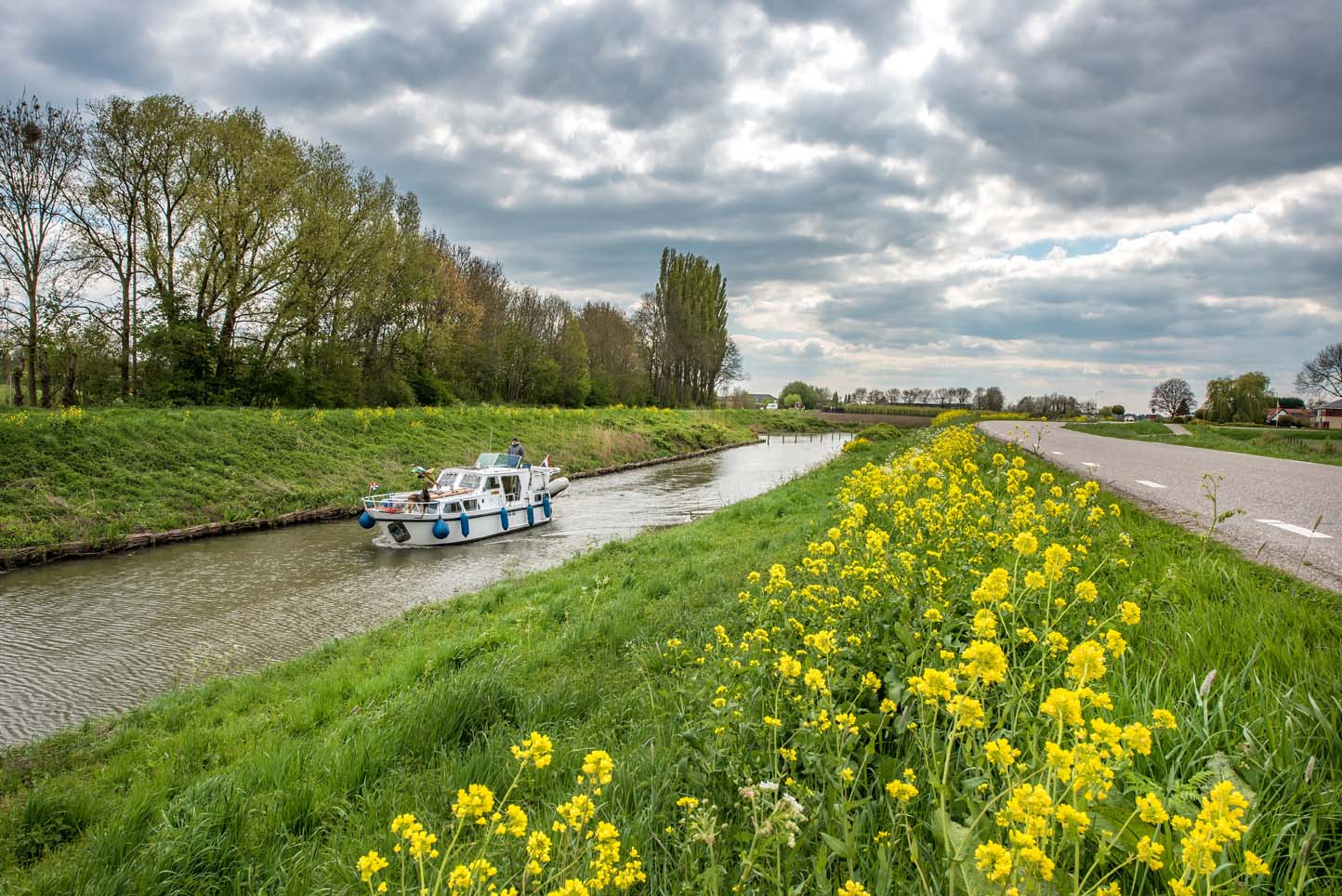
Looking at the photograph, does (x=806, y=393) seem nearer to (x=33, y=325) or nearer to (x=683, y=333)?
(x=683, y=333)

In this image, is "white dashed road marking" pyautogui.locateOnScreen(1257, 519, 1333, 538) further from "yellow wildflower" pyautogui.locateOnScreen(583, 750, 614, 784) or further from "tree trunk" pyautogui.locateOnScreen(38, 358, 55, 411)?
"tree trunk" pyautogui.locateOnScreen(38, 358, 55, 411)

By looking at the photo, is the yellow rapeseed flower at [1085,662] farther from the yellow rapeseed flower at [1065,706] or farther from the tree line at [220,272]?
the tree line at [220,272]

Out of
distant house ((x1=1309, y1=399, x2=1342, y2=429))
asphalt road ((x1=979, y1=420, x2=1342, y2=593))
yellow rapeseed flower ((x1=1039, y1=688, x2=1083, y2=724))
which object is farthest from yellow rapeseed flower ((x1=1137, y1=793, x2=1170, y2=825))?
distant house ((x1=1309, y1=399, x2=1342, y2=429))

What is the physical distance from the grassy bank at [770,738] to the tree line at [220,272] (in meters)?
25.1

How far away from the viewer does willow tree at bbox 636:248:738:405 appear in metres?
68.9

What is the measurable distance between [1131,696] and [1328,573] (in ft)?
8.16

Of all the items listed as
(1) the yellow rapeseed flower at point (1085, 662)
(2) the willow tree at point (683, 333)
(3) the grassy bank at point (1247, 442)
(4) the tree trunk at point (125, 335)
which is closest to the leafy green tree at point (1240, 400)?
(3) the grassy bank at point (1247, 442)

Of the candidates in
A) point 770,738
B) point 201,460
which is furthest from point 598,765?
point 201,460

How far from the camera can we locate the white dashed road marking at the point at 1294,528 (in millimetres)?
4871

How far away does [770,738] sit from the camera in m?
2.66

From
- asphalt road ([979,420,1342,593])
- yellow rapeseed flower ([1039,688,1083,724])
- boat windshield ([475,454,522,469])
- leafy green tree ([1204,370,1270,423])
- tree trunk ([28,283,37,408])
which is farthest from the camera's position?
leafy green tree ([1204,370,1270,423])

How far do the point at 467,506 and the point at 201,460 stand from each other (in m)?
8.61

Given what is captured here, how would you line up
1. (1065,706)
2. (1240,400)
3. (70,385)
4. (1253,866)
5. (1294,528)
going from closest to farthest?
(1253,866), (1065,706), (1294,528), (70,385), (1240,400)

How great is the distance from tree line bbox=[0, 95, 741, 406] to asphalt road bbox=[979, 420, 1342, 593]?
1213 inches
